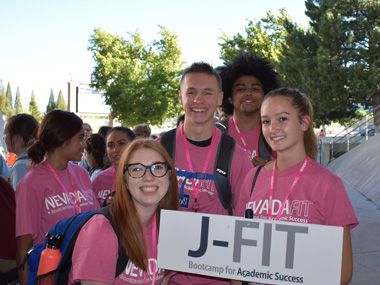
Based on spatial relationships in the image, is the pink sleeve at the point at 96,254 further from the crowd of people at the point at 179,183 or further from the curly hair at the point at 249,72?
the curly hair at the point at 249,72

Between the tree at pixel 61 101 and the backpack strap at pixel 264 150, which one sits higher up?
the tree at pixel 61 101

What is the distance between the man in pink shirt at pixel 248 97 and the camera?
4082mm

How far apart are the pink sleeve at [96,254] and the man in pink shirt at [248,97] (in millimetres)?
1761

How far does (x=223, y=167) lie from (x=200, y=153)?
0.18 m

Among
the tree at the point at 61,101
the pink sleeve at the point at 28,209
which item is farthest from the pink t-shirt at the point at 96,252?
the tree at the point at 61,101

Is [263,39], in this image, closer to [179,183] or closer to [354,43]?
[354,43]

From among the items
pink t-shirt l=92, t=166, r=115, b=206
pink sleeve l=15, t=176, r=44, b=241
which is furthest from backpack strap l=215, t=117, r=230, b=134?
pink sleeve l=15, t=176, r=44, b=241

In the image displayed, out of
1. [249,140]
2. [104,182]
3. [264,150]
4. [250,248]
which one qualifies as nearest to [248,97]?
[249,140]

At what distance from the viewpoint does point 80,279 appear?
2283mm

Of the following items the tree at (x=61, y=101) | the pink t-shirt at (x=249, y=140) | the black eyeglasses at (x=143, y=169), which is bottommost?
the black eyeglasses at (x=143, y=169)

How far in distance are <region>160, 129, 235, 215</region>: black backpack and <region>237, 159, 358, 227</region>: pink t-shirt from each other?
0.60 feet

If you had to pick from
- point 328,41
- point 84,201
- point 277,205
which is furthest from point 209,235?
point 328,41

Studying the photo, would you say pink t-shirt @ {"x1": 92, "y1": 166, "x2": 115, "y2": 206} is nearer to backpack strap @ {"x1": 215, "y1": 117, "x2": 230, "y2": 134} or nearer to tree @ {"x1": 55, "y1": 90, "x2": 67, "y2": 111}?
backpack strap @ {"x1": 215, "y1": 117, "x2": 230, "y2": 134}

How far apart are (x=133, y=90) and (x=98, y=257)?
31953 millimetres
